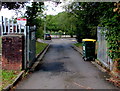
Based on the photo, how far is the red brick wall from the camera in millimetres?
9070

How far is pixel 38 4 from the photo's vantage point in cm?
2319

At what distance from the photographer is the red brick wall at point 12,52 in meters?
9.07

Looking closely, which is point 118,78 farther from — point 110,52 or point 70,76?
point 70,76

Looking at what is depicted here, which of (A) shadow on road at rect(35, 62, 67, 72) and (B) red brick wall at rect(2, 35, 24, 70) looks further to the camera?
(A) shadow on road at rect(35, 62, 67, 72)

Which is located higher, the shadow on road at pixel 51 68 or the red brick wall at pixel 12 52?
the red brick wall at pixel 12 52

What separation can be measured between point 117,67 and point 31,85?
3.78 meters

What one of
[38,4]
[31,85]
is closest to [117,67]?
[31,85]

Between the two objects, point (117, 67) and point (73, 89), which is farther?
point (117, 67)

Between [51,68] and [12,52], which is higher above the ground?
[12,52]

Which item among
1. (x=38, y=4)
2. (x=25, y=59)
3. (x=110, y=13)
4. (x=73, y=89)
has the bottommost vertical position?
(x=73, y=89)

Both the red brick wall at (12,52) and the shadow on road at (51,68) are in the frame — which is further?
the shadow on road at (51,68)

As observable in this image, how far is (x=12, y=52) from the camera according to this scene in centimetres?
913

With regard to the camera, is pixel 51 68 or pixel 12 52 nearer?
pixel 12 52

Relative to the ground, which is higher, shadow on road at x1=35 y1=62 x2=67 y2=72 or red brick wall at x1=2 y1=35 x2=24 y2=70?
red brick wall at x1=2 y1=35 x2=24 y2=70
